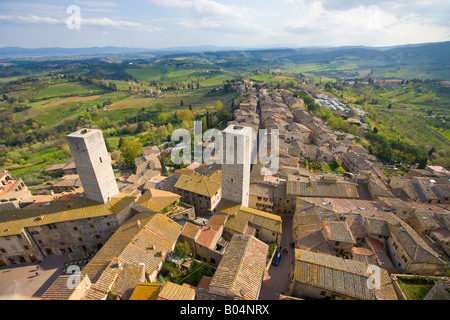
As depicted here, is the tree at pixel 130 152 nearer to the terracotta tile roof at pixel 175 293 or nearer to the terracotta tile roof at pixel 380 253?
the terracotta tile roof at pixel 175 293

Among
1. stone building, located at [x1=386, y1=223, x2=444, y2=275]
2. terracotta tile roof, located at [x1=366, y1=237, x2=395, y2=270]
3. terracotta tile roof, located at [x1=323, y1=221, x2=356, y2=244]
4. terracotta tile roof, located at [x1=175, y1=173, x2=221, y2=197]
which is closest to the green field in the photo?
terracotta tile roof, located at [x1=175, y1=173, x2=221, y2=197]

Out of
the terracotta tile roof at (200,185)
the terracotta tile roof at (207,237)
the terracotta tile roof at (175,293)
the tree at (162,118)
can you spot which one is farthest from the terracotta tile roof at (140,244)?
the tree at (162,118)

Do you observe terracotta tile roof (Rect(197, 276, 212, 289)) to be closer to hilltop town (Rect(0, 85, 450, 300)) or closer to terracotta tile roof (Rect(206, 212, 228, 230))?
hilltop town (Rect(0, 85, 450, 300))

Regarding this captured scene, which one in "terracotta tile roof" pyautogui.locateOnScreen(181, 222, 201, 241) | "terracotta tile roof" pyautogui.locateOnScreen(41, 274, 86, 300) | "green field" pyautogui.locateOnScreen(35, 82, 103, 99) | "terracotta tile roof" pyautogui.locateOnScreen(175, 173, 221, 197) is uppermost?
"green field" pyautogui.locateOnScreen(35, 82, 103, 99)

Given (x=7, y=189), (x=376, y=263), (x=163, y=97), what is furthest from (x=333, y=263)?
(x=163, y=97)

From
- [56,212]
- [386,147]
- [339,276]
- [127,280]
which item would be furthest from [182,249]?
[386,147]

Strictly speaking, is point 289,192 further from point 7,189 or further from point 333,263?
point 7,189

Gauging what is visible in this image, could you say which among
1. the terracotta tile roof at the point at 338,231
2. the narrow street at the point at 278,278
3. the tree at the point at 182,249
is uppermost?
the terracotta tile roof at the point at 338,231
